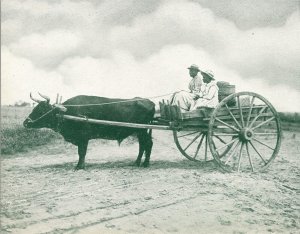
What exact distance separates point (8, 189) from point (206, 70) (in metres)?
4.22

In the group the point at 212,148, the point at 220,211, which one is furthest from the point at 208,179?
the point at 220,211

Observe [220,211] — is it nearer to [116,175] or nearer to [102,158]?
[116,175]

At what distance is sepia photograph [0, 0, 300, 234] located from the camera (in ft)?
16.5

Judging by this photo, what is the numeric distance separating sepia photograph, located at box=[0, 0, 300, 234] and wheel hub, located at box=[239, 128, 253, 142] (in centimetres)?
3

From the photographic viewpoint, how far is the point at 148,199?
5.64m

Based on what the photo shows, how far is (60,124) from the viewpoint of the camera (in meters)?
7.81

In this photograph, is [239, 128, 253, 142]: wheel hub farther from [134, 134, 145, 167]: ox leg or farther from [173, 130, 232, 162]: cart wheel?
[134, 134, 145, 167]: ox leg

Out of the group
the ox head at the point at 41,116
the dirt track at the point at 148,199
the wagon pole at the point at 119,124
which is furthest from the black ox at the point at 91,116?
the dirt track at the point at 148,199

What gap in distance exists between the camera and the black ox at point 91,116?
7.74 metres

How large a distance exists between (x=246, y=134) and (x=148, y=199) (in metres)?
2.49

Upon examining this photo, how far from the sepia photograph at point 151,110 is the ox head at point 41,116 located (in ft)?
0.07

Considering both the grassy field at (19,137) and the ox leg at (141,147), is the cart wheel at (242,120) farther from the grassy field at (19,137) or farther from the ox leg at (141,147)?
the grassy field at (19,137)

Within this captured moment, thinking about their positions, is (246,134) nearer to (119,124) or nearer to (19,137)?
(119,124)

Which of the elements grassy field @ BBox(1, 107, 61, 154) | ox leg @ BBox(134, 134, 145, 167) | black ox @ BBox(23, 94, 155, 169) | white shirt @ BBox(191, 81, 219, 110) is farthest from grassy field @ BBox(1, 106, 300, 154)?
white shirt @ BBox(191, 81, 219, 110)
